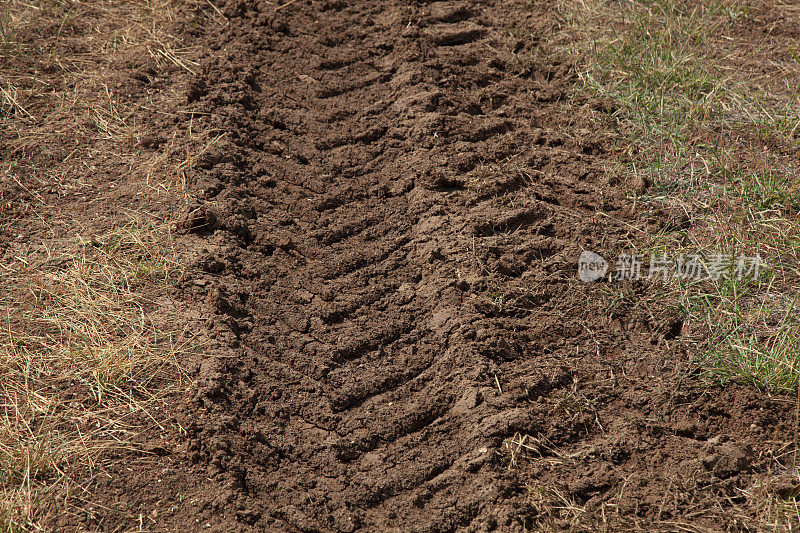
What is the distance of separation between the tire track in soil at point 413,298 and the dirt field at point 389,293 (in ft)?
0.04

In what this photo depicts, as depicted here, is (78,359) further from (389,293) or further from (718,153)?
(718,153)

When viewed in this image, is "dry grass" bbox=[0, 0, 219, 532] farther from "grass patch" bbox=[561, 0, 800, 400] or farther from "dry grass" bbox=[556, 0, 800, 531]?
"grass patch" bbox=[561, 0, 800, 400]

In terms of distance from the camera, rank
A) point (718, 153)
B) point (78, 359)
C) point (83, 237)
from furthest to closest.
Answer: point (718, 153), point (83, 237), point (78, 359)

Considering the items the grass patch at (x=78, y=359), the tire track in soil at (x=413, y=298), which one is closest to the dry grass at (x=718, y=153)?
the tire track in soil at (x=413, y=298)

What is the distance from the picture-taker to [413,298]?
2.86 metres

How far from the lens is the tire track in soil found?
229cm

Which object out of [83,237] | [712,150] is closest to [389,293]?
[83,237]

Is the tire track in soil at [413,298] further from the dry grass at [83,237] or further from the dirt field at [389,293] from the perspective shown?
the dry grass at [83,237]

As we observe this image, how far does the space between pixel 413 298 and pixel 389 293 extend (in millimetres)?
125

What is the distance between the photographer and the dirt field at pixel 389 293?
2234 millimetres

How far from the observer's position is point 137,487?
7.18 feet

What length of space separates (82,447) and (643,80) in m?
3.38

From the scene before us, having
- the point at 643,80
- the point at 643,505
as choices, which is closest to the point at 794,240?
the point at 643,80

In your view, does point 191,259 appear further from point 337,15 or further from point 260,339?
point 337,15
